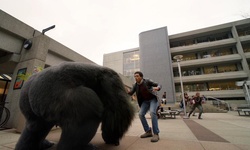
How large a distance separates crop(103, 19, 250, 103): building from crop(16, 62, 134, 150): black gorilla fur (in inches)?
804

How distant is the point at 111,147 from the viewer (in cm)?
193

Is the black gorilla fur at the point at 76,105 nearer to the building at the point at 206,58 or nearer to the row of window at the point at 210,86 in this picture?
the building at the point at 206,58

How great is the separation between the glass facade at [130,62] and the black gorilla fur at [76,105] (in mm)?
28380

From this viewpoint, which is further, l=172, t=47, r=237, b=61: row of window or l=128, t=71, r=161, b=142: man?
l=172, t=47, r=237, b=61: row of window

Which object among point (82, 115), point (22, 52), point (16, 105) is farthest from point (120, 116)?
point (22, 52)

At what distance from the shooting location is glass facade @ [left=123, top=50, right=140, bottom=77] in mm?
30073

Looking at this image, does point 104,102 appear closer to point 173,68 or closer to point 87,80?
point 87,80

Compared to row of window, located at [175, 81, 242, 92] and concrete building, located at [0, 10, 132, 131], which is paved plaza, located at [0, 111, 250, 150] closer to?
concrete building, located at [0, 10, 132, 131]

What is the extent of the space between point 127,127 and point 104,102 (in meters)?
0.46

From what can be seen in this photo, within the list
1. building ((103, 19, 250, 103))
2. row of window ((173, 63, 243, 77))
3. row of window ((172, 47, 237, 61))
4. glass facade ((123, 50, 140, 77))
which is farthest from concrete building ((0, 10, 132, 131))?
glass facade ((123, 50, 140, 77))

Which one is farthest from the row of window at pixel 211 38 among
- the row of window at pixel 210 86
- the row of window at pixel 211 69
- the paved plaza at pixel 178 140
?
the paved plaza at pixel 178 140

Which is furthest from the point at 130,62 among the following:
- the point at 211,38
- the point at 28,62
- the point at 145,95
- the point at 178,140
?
the point at 178,140

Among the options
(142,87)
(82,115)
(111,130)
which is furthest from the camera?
(142,87)

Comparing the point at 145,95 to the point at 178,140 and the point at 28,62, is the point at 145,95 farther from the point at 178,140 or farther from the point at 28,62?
the point at 28,62
